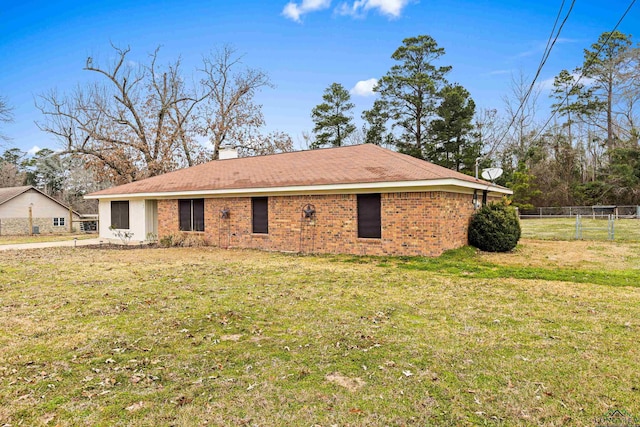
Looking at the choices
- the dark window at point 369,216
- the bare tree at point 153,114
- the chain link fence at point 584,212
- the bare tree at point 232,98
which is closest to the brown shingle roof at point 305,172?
the dark window at point 369,216

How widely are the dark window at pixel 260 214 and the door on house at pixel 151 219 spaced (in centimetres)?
564

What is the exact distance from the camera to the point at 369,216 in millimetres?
11672

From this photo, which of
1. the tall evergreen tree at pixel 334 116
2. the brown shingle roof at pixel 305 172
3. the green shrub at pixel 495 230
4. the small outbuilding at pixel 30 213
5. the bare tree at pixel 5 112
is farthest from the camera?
the tall evergreen tree at pixel 334 116

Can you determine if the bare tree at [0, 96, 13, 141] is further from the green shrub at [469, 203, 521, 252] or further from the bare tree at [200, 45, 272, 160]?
the green shrub at [469, 203, 521, 252]

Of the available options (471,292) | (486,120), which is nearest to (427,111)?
(486,120)

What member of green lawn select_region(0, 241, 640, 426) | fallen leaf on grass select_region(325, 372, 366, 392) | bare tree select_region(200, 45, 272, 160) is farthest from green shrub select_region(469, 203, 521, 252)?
bare tree select_region(200, 45, 272, 160)

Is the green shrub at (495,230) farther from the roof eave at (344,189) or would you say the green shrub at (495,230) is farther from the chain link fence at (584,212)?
the chain link fence at (584,212)

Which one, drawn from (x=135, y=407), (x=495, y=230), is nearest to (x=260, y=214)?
(x=495, y=230)

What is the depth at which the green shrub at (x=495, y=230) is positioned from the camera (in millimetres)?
12227

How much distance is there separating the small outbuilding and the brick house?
1319cm

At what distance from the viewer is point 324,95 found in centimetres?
3578

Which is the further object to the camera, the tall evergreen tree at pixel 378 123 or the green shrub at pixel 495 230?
the tall evergreen tree at pixel 378 123

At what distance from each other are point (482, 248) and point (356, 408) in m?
11.0

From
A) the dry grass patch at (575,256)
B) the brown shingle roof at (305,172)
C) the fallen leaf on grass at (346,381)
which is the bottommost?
the dry grass patch at (575,256)
